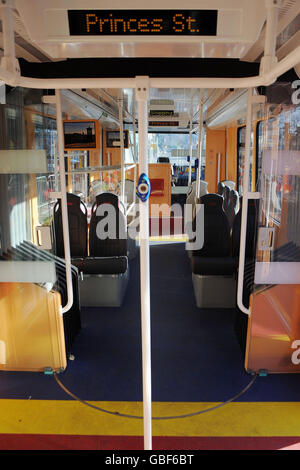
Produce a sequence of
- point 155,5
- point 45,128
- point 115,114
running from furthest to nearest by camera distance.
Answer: point 115,114, point 45,128, point 155,5

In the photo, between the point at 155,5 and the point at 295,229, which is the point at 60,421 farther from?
the point at 155,5

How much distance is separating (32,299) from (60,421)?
1002 mm

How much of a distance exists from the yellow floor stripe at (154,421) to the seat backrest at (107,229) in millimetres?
2335

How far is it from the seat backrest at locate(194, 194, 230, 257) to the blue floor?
0.79 m

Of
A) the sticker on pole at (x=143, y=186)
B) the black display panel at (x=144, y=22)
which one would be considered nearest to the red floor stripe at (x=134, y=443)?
the sticker on pole at (x=143, y=186)

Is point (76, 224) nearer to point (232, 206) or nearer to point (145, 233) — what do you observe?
point (145, 233)

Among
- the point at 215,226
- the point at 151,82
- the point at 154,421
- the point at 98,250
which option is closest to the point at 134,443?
the point at 154,421

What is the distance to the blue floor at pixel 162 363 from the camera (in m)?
2.92

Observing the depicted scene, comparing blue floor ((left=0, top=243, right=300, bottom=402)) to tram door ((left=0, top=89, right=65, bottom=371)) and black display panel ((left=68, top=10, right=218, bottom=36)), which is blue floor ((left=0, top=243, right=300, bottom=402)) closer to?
tram door ((left=0, top=89, right=65, bottom=371))

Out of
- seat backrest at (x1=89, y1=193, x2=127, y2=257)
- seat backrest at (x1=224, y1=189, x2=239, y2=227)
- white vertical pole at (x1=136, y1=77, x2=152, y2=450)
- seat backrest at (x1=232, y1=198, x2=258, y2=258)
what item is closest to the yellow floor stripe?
white vertical pole at (x1=136, y1=77, x2=152, y2=450)

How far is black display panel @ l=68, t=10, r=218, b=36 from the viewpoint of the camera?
5.88 ft

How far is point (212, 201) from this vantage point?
4801mm

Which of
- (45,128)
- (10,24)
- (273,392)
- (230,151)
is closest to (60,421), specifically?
(273,392)
